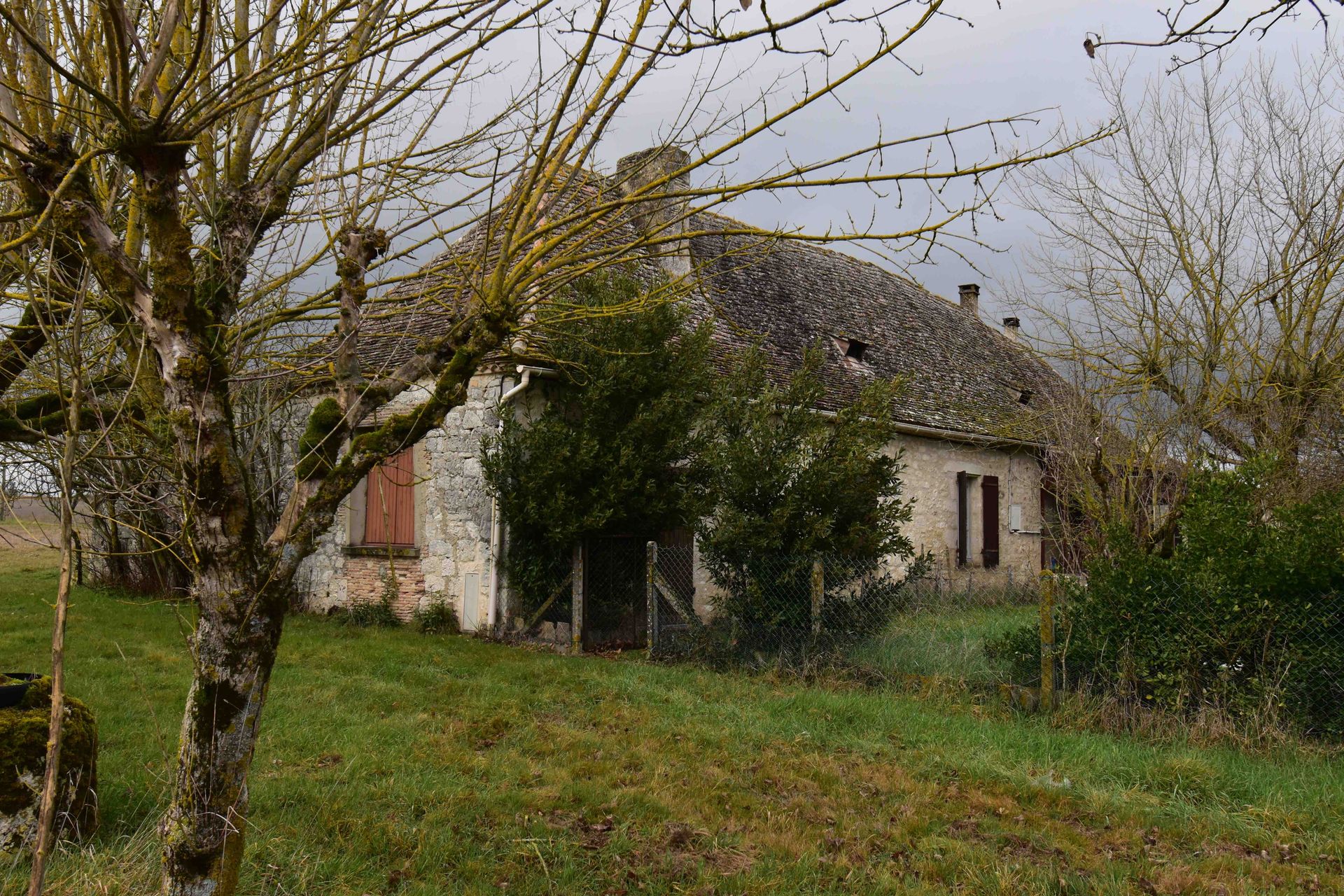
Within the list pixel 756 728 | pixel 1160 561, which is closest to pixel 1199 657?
pixel 1160 561

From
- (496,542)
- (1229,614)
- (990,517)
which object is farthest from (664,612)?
(990,517)

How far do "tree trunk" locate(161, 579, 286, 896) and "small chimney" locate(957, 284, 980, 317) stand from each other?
22502 millimetres

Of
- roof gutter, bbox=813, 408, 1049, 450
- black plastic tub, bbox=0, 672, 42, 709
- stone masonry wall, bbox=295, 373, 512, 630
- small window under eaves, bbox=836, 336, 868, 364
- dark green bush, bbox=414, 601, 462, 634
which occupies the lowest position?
dark green bush, bbox=414, 601, 462, 634

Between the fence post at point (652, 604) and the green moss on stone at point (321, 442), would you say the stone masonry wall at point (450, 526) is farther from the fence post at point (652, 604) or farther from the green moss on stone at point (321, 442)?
the green moss on stone at point (321, 442)

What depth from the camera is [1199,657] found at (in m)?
6.76

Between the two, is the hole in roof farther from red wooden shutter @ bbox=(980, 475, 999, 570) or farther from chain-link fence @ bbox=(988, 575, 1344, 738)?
chain-link fence @ bbox=(988, 575, 1344, 738)

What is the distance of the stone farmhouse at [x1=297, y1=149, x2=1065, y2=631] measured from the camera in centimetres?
1130

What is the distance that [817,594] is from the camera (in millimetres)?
8734

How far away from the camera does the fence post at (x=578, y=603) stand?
1030 cm

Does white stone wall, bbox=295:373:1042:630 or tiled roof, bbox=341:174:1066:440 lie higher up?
tiled roof, bbox=341:174:1066:440

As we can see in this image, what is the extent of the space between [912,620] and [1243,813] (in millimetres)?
4527

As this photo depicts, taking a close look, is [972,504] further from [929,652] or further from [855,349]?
[929,652]

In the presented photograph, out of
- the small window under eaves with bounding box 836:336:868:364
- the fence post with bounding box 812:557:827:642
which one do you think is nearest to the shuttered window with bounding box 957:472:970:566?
the small window under eaves with bounding box 836:336:868:364

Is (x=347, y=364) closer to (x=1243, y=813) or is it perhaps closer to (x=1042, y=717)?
(x=1243, y=813)
